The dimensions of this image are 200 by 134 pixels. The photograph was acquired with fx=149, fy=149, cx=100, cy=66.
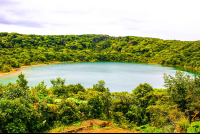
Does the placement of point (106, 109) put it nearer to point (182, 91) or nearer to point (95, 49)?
point (182, 91)

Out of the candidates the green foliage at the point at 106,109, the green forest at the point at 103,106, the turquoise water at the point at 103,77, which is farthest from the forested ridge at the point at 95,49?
the green foliage at the point at 106,109

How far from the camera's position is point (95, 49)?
138500 mm

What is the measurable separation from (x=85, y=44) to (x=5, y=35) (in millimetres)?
66258

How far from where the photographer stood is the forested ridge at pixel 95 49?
8746 cm

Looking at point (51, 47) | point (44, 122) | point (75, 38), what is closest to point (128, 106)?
point (44, 122)

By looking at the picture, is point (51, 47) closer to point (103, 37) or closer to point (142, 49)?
point (103, 37)

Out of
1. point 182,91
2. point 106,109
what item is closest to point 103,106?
point 106,109

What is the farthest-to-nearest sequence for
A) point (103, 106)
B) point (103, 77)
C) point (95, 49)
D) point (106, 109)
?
point (95, 49)
point (103, 77)
point (106, 109)
point (103, 106)

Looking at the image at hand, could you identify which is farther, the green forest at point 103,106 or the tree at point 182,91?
the tree at point 182,91

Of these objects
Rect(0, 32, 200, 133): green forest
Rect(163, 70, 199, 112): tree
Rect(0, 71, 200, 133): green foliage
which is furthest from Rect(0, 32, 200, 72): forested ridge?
Rect(163, 70, 199, 112): tree

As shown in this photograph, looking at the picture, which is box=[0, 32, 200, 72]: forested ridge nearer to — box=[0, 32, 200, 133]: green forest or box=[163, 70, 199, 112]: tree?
box=[0, 32, 200, 133]: green forest

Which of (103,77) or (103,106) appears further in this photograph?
(103,77)

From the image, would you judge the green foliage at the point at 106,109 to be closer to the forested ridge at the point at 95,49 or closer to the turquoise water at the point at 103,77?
the turquoise water at the point at 103,77

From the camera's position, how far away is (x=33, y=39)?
12438 centimetres
